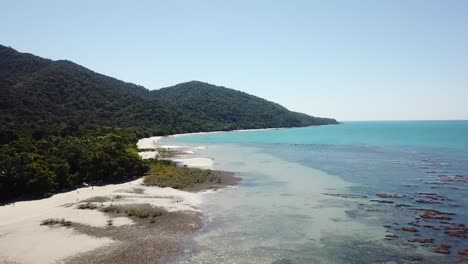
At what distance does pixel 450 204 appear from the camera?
40094 millimetres

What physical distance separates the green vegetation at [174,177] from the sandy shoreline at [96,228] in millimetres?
4836

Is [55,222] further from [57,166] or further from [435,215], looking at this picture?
[435,215]

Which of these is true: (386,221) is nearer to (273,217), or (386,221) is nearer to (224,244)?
(273,217)

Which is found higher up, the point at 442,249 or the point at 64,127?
the point at 64,127

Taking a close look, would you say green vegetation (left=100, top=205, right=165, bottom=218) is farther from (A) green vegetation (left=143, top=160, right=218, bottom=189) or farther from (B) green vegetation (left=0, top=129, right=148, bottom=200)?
(A) green vegetation (left=143, top=160, right=218, bottom=189)

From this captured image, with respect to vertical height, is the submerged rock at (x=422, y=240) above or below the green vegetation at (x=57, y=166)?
below

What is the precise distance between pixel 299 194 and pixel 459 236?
19.8m

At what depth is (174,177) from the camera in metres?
54.2

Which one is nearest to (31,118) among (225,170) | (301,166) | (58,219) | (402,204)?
(225,170)

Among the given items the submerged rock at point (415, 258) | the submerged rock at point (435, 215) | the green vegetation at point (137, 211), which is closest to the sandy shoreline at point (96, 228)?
the green vegetation at point (137, 211)

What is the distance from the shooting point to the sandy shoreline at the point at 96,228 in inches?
1005

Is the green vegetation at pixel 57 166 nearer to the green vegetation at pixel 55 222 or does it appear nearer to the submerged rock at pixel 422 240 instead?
the green vegetation at pixel 55 222

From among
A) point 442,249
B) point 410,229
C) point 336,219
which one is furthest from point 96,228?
point 442,249

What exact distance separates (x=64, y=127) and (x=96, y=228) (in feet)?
192
